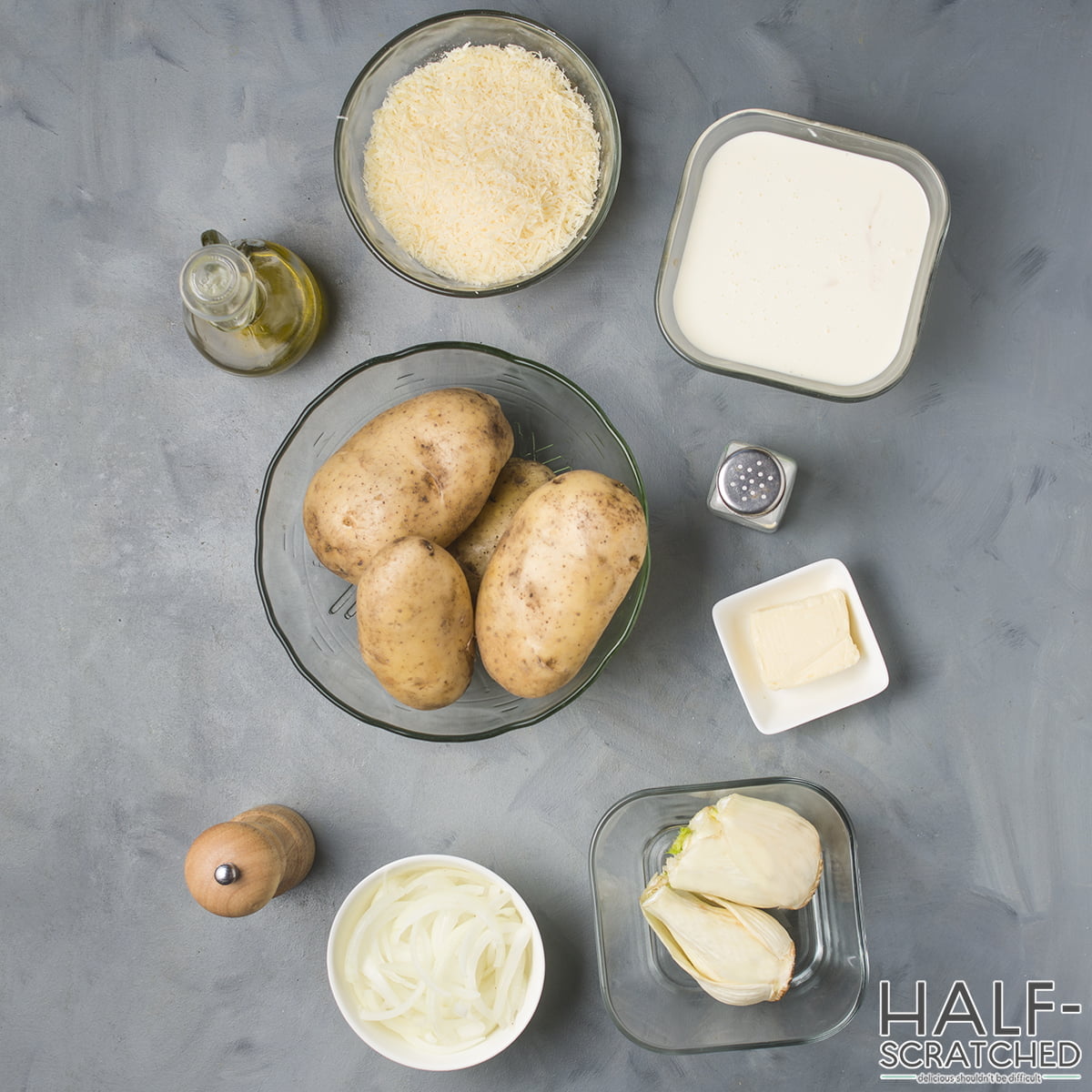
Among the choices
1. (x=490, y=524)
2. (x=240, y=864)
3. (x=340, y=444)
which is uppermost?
(x=340, y=444)

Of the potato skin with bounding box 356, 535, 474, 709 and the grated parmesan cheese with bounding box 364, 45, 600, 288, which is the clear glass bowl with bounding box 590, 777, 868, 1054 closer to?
the potato skin with bounding box 356, 535, 474, 709

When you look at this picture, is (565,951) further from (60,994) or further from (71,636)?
(71,636)

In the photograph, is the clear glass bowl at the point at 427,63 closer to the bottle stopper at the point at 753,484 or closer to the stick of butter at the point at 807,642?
the bottle stopper at the point at 753,484

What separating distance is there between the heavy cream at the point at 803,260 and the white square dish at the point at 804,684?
0.85 feet

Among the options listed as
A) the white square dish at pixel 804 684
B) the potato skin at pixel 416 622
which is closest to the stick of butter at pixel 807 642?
the white square dish at pixel 804 684

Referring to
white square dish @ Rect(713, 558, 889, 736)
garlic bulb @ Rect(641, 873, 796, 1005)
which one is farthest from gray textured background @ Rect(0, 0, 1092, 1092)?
garlic bulb @ Rect(641, 873, 796, 1005)

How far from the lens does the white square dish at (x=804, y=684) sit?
115cm

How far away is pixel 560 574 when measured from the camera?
92 cm

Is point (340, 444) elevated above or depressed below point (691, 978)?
above

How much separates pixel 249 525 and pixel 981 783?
1.08 metres

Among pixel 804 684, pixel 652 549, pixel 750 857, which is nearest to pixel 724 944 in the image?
pixel 750 857

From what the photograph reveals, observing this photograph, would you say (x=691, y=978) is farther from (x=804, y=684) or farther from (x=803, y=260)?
(x=803, y=260)

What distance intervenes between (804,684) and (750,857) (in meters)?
0.24

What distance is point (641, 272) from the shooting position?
121 centimetres
